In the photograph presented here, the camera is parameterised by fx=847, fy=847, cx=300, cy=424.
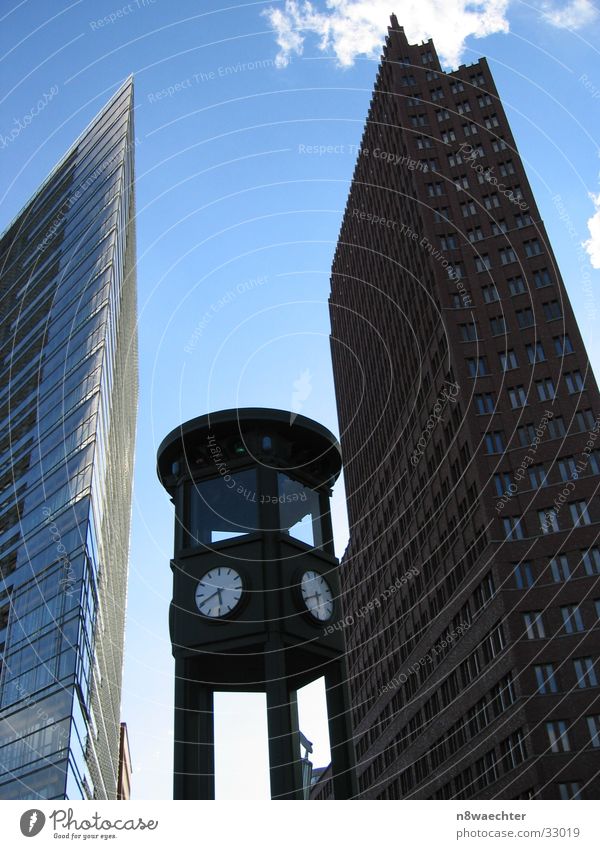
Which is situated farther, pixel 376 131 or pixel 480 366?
pixel 376 131

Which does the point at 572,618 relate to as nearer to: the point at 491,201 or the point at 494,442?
the point at 494,442

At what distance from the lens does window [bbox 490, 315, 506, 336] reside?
284 feet

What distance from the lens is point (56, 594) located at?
57.0 meters

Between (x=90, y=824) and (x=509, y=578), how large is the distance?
65.3 m

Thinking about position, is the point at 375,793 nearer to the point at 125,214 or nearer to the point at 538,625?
the point at 538,625

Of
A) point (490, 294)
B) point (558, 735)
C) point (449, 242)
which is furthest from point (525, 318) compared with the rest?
point (558, 735)

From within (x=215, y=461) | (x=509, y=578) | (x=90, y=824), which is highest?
(x=509, y=578)

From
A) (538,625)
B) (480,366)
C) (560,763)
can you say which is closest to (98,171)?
(480,366)

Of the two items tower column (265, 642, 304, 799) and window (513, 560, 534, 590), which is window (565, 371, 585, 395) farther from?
tower column (265, 642, 304, 799)

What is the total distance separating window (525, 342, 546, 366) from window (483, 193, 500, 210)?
20023 millimetres

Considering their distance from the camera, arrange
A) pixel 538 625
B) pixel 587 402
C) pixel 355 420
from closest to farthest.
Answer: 1. pixel 538 625
2. pixel 587 402
3. pixel 355 420

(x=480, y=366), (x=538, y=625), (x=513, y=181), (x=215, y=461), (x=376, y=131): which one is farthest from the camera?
(x=376, y=131)

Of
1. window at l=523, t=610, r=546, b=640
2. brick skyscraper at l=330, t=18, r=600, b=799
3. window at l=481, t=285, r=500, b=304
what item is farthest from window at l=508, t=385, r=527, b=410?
window at l=523, t=610, r=546, b=640

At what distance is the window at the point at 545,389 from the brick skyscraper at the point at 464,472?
0.12m
